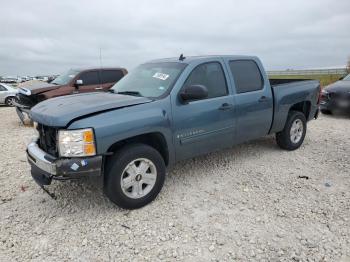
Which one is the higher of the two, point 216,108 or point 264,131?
point 216,108

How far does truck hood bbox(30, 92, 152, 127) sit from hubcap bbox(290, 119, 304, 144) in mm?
3349

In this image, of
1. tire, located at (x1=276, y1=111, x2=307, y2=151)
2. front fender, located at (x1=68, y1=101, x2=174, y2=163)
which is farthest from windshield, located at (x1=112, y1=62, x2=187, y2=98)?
tire, located at (x1=276, y1=111, x2=307, y2=151)

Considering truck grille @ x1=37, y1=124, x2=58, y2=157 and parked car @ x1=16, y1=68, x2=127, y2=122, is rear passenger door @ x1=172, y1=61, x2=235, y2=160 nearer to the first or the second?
truck grille @ x1=37, y1=124, x2=58, y2=157

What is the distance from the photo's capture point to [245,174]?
4.91 meters

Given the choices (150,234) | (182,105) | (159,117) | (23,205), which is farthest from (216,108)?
(23,205)

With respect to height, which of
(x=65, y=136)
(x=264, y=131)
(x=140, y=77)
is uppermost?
(x=140, y=77)

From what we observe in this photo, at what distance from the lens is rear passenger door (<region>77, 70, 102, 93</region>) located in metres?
9.70

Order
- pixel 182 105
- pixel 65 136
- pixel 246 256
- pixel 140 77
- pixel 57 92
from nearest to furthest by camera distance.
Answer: pixel 246 256 → pixel 65 136 → pixel 182 105 → pixel 140 77 → pixel 57 92

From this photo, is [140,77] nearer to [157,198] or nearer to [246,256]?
[157,198]

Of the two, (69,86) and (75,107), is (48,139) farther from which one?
(69,86)

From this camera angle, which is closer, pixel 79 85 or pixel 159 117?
pixel 159 117

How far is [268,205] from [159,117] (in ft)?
5.78

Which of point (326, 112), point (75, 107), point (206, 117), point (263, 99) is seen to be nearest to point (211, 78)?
point (206, 117)

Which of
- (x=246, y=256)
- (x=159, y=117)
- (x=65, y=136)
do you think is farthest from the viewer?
(x=159, y=117)
